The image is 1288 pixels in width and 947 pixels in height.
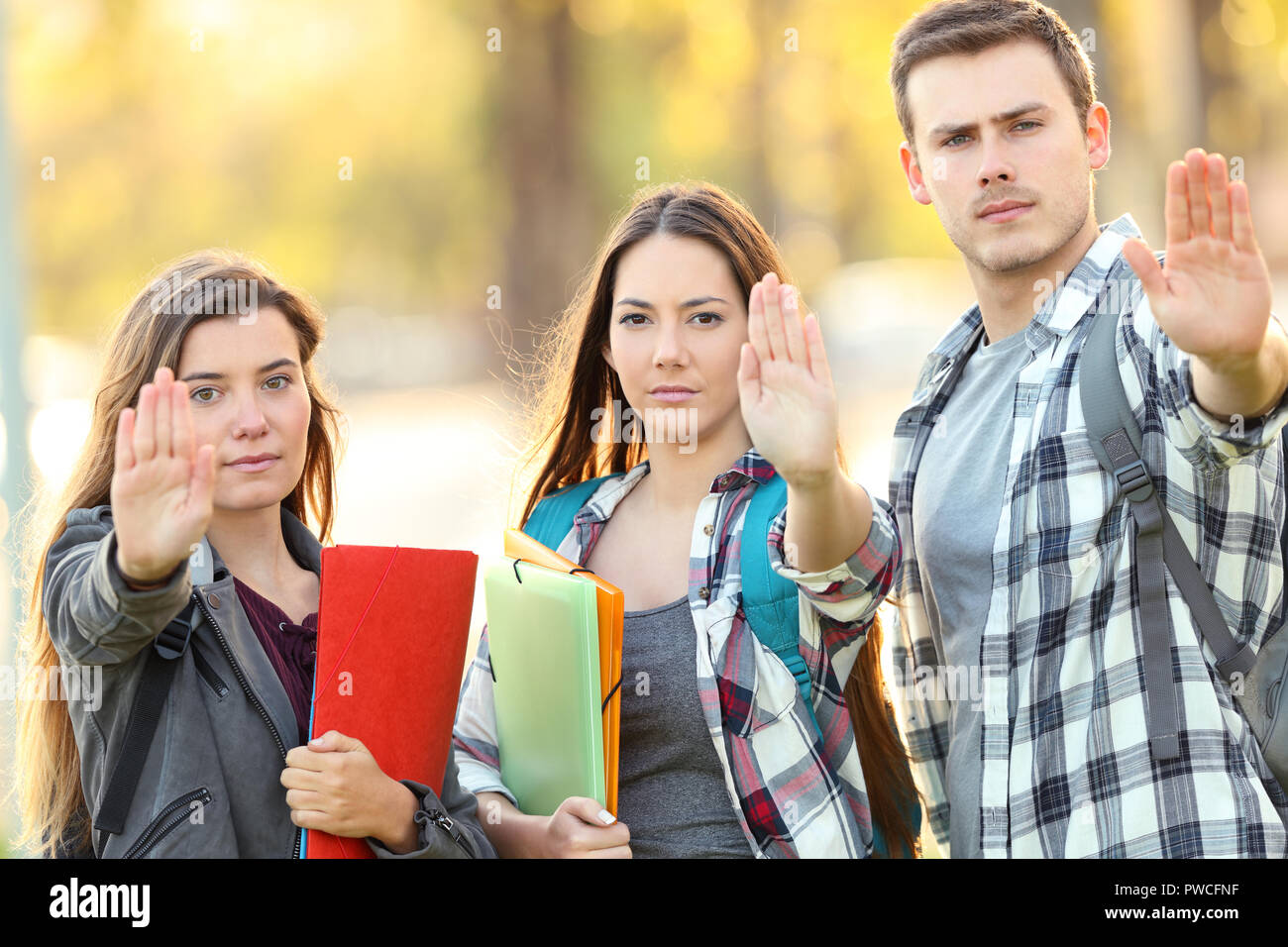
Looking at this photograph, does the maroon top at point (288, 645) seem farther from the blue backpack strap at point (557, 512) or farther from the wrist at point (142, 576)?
the blue backpack strap at point (557, 512)

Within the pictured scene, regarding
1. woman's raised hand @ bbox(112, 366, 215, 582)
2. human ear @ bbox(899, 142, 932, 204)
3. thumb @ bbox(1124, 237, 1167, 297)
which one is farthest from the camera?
human ear @ bbox(899, 142, 932, 204)

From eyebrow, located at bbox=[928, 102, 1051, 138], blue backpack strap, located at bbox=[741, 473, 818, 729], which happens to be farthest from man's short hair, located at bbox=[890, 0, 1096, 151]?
blue backpack strap, located at bbox=[741, 473, 818, 729]

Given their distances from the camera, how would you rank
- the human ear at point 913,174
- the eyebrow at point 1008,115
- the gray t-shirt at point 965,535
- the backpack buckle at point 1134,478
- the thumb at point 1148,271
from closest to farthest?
the thumb at point 1148,271, the backpack buckle at point 1134,478, the gray t-shirt at point 965,535, the eyebrow at point 1008,115, the human ear at point 913,174

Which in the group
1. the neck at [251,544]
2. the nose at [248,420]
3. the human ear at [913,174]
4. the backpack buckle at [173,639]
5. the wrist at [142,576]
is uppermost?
the human ear at [913,174]

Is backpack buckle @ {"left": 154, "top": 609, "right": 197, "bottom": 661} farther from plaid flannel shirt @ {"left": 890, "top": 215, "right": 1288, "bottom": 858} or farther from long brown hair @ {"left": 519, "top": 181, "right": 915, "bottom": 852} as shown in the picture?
plaid flannel shirt @ {"left": 890, "top": 215, "right": 1288, "bottom": 858}

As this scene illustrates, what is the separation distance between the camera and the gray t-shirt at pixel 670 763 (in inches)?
103

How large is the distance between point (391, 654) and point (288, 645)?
0.29 meters

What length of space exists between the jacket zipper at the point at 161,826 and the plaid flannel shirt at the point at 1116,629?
164 centimetres

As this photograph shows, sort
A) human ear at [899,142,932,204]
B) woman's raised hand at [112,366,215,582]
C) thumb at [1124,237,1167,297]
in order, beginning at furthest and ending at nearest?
human ear at [899,142,932,204] → thumb at [1124,237,1167,297] → woman's raised hand at [112,366,215,582]

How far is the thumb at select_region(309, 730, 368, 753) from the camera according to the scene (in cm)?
226

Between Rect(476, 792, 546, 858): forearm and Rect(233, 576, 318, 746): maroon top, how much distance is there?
1.57 feet

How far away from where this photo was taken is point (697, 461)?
294cm

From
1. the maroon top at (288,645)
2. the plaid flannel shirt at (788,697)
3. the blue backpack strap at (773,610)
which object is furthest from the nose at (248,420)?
the blue backpack strap at (773,610)
